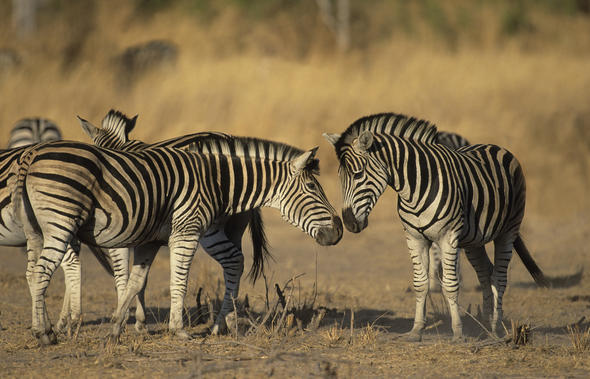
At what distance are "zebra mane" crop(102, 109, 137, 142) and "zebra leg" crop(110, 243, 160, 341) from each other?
2.05m

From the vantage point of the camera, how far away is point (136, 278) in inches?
257

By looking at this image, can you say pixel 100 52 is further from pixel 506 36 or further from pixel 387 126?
pixel 387 126

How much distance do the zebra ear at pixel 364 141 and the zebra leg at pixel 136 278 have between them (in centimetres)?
188

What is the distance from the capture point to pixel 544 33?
20.9 metres

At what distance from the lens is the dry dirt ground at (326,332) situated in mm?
5539

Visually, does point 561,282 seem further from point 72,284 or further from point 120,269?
point 72,284

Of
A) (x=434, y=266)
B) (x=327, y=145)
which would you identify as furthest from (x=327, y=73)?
(x=434, y=266)

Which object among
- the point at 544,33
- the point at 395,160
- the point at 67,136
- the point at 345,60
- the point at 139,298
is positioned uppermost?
the point at 544,33

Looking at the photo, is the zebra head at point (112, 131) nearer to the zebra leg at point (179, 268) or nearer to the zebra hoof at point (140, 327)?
the zebra hoof at point (140, 327)

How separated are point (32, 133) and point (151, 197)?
722 centimetres

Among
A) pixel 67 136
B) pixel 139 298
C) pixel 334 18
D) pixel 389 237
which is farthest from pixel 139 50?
pixel 139 298

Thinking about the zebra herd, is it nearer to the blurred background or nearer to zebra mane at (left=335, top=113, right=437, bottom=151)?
zebra mane at (left=335, top=113, right=437, bottom=151)

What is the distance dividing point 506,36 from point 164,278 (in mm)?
12928

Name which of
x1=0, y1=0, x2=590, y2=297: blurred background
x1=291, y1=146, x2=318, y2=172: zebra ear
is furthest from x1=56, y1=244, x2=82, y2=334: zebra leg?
x1=0, y1=0, x2=590, y2=297: blurred background
